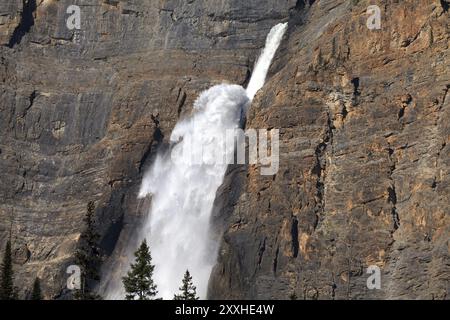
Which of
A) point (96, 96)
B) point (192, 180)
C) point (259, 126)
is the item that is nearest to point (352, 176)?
point (259, 126)

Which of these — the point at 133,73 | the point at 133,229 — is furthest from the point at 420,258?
the point at 133,73

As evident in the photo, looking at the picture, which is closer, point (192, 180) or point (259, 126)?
point (259, 126)

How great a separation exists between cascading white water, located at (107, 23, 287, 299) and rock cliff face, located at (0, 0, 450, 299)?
1.39m

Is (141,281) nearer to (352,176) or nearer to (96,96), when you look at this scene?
(352,176)

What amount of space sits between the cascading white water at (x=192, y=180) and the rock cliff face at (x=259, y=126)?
139 centimetres

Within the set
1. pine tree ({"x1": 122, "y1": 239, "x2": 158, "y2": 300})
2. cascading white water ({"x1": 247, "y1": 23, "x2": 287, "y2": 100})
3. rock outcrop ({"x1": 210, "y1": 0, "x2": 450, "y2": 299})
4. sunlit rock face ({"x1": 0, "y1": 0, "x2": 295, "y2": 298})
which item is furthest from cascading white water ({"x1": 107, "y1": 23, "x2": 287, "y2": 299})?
pine tree ({"x1": 122, "y1": 239, "x2": 158, "y2": 300})

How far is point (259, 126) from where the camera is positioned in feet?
368

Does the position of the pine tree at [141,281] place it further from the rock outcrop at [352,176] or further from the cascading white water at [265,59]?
the cascading white water at [265,59]

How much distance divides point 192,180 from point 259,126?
32.6ft

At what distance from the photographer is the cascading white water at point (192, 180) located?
371ft

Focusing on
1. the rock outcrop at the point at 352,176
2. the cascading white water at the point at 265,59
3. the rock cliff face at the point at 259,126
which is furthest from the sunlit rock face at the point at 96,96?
the rock outcrop at the point at 352,176

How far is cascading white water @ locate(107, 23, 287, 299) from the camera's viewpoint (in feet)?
371

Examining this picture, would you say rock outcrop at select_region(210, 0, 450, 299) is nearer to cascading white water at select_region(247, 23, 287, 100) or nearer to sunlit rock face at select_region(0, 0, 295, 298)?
cascading white water at select_region(247, 23, 287, 100)

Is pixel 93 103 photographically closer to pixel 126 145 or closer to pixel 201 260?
pixel 126 145
